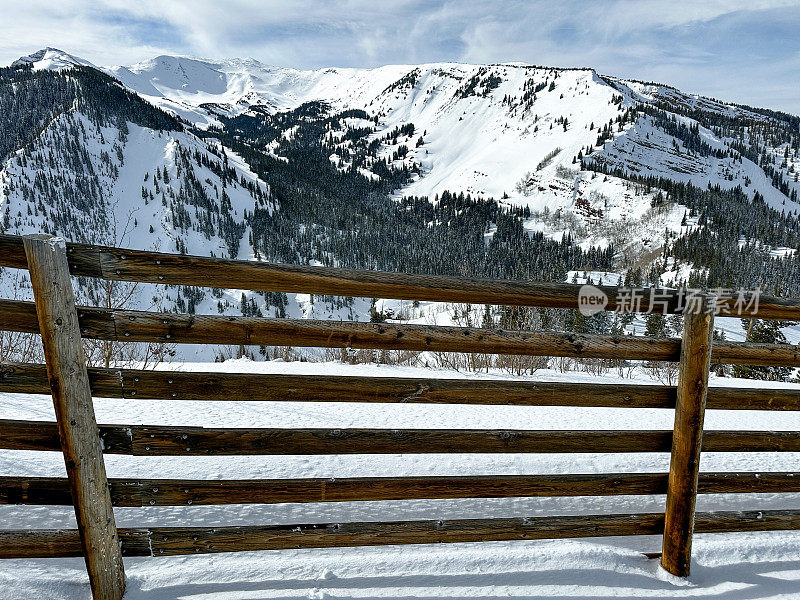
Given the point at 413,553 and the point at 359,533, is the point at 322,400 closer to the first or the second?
the point at 359,533

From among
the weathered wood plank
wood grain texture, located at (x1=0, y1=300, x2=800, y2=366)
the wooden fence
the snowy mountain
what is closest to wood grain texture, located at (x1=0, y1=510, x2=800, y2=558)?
the wooden fence

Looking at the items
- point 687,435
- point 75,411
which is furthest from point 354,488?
point 687,435

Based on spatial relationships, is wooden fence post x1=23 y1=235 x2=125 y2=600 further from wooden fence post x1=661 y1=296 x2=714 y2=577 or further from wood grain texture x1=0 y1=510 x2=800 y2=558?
wooden fence post x1=661 y1=296 x2=714 y2=577

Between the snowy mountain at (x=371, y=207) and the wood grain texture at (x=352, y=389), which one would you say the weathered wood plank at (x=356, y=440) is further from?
the snowy mountain at (x=371, y=207)

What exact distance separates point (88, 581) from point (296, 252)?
130 meters

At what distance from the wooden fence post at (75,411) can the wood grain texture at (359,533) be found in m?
0.13

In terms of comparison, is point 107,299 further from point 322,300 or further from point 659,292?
point 322,300

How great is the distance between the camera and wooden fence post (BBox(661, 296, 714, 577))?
2303 millimetres

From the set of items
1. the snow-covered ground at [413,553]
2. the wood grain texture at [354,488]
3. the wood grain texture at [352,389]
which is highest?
the wood grain texture at [352,389]

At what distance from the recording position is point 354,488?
2.38 metres

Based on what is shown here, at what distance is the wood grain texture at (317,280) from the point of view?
6.24 feet

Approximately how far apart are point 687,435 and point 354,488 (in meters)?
1.83

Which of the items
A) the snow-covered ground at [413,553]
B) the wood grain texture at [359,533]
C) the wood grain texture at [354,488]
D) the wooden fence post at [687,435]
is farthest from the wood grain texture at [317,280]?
the snow-covered ground at [413,553]

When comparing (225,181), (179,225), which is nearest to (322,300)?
(179,225)
